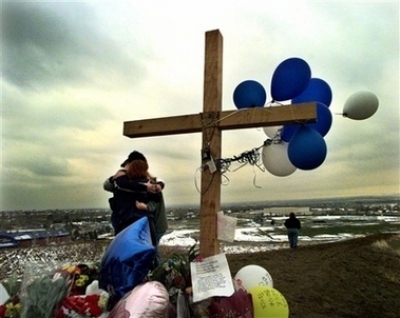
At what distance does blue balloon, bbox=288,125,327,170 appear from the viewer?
129 cm

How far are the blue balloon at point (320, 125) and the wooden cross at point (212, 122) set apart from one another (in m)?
0.10

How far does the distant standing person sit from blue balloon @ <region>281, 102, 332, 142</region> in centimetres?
413

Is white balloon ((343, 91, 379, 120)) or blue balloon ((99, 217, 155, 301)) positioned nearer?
blue balloon ((99, 217, 155, 301))

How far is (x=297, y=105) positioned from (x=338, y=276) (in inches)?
129

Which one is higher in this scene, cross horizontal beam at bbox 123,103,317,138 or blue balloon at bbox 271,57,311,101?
blue balloon at bbox 271,57,311,101

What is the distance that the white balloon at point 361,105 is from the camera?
1647 mm

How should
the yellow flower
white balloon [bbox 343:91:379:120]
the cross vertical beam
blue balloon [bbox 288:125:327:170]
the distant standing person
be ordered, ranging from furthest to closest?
the distant standing person
white balloon [bbox 343:91:379:120]
the cross vertical beam
blue balloon [bbox 288:125:327:170]
the yellow flower

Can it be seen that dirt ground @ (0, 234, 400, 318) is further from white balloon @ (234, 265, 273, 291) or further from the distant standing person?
white balloon @ (234, 265, 273, 291)

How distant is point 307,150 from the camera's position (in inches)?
50.8

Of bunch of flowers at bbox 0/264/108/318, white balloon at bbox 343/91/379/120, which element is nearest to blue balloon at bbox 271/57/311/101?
white balloon at bbox 343/91/379/120

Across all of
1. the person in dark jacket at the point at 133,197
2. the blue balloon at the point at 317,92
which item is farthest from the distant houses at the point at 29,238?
the blue balloon at the point at 317,92

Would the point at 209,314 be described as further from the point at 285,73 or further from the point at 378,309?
the point at 378,309

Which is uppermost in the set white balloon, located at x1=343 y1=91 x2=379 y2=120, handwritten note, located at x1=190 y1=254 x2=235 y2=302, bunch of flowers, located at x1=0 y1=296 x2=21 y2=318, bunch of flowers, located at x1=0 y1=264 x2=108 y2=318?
white balloon, located at x1=343 y1=91 x2=379 y2=120

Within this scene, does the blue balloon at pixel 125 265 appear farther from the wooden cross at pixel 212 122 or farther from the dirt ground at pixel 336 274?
the dirt ground at pixel 336 274
